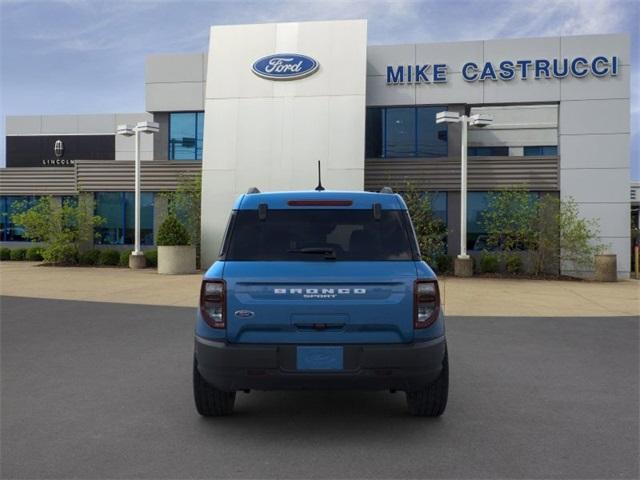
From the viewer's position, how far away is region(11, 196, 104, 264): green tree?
2386cm

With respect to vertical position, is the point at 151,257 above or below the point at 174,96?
below

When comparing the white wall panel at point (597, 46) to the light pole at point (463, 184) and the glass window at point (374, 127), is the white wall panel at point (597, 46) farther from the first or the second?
the glass window at point (374, 127)

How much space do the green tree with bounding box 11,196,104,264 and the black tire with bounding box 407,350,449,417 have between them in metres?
21.7

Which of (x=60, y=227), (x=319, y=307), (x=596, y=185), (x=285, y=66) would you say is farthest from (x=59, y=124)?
(x=319, y=307)

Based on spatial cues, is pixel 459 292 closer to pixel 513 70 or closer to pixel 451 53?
pixel 513 70

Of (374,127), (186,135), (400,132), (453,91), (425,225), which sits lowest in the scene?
(425,225)

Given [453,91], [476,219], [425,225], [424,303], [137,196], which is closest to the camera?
[424,303]

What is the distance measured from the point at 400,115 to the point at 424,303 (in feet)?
67.0

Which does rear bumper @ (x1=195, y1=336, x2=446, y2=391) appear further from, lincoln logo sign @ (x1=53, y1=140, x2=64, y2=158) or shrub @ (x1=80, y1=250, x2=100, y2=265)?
lincoln logo sign @ (x1=53, y1=140, x2=64, y2=158)

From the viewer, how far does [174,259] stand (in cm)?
2020

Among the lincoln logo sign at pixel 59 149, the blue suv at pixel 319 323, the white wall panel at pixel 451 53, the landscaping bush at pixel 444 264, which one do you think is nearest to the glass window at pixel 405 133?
the white wall panel at pixel 451 53

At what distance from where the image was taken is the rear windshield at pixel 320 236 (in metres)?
4.57

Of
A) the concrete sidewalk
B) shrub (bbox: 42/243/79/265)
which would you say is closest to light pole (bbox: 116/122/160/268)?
the concrete sidewalk

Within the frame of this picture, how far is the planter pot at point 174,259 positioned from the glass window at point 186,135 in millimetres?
6539
